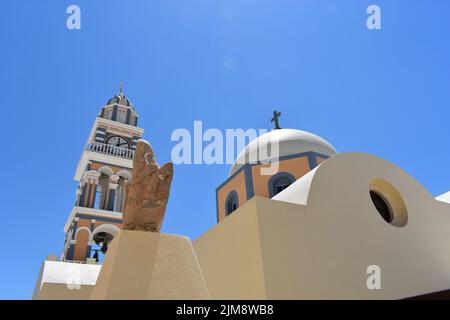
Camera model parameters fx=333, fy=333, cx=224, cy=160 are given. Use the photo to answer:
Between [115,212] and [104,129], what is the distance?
4201 millimetres

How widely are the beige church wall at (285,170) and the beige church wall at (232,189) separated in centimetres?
44

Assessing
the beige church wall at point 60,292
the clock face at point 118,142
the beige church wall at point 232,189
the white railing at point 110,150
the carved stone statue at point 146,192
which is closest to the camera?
the carved stone statue at point 146,192

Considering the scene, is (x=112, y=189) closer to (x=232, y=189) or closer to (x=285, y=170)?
(x=232, y=189)

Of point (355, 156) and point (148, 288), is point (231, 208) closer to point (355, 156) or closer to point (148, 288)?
point (355, 156)

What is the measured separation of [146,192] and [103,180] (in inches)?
431

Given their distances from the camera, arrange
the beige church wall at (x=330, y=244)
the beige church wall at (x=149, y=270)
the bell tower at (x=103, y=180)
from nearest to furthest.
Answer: the beige church wall at (x=149, y=270) → the beige church wall at (x=330, y=244) → the bell tower at (x=103, y=180)

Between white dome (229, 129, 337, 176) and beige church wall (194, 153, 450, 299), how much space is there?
2.79 metres

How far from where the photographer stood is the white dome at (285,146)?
10656mm

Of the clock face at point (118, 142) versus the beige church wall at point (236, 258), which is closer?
the beige church wall at point (236, 258)

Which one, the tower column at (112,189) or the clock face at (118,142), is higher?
the clock face at (118,142)

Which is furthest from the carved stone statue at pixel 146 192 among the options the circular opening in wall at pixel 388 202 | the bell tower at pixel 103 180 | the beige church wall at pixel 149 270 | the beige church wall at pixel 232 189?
the bell tower at pixel 103 180

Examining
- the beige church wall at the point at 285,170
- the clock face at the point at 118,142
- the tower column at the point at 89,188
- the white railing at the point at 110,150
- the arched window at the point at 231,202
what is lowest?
the arched window at the point at 231,202

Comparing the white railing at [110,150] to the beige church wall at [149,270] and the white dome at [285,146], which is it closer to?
the white dome at [285,146]
